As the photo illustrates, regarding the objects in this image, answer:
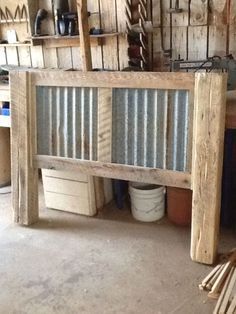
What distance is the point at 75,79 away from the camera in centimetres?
256

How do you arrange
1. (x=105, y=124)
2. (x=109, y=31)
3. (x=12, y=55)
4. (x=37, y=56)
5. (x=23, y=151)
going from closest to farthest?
(x=105, y=124) → (x=23, y=151) → (x=109, y=31) → (x=37, y=56) → (x=12, y=55)

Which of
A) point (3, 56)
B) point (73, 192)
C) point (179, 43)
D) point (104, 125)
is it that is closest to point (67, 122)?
point (104, 125)

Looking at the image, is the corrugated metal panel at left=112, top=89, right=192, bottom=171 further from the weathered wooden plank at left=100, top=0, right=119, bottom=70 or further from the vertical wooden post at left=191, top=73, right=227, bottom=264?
the weathered wooden plank at left=100, top=0, right=119, bottom=70

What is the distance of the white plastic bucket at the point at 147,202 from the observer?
112 inches

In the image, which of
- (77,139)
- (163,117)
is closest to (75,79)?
(77,139)

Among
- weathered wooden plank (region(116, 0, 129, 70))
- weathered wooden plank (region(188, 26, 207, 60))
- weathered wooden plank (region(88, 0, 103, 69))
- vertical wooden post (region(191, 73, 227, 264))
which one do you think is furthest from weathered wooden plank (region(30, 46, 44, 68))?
vertical wooden post (region(191, 73, 227, 264))

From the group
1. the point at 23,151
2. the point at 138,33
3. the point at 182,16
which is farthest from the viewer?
the point at 138,33

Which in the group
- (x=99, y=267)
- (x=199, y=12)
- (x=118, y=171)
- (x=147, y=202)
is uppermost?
(x=199, y=12)

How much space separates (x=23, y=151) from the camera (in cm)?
278

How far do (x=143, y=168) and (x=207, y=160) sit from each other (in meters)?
0.41

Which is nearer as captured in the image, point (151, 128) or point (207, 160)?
point (207, 160)

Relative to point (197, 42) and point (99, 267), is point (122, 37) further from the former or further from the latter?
point (99, 267)

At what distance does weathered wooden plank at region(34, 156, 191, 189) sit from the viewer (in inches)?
93.7

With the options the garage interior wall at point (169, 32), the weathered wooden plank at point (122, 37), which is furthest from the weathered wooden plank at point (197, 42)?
the weathered wooden plank at point (122, 37)
